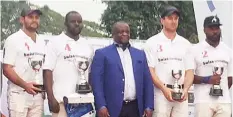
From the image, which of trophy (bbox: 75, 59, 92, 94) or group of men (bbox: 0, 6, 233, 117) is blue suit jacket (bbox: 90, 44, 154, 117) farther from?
trophy (bbox: 75, 59, 92, 94)

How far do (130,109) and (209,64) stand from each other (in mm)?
1356

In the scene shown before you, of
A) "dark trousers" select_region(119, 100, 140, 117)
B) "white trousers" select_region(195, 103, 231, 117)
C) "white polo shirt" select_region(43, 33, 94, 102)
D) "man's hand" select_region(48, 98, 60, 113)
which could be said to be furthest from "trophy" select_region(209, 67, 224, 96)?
"man's hand" select_region(48, 98, 60, 113)

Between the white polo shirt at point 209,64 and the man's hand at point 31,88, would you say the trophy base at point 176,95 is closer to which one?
the white polo shirt at point 209,64

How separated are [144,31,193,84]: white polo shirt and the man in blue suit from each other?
240mm

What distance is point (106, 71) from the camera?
5.79 m

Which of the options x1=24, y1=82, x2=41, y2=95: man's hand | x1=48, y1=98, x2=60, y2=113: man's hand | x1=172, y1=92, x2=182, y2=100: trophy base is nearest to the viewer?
x1=48, y1=98, x2=60, y2=113: man's hand

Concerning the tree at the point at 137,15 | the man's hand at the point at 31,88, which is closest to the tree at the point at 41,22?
the tree at the point at 137,15

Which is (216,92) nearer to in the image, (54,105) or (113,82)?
(113,82)

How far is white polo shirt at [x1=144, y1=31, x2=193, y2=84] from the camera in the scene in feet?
20.0

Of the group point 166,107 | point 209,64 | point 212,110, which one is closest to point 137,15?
point 209,64

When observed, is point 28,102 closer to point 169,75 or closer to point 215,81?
point 169,75

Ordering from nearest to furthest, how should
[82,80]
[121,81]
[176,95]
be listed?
[82,80] < [121,81] < [176,95]

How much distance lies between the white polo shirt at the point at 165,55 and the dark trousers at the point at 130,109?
56 centimetres

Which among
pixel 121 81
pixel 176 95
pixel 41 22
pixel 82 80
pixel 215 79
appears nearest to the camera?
pixel 82 80
